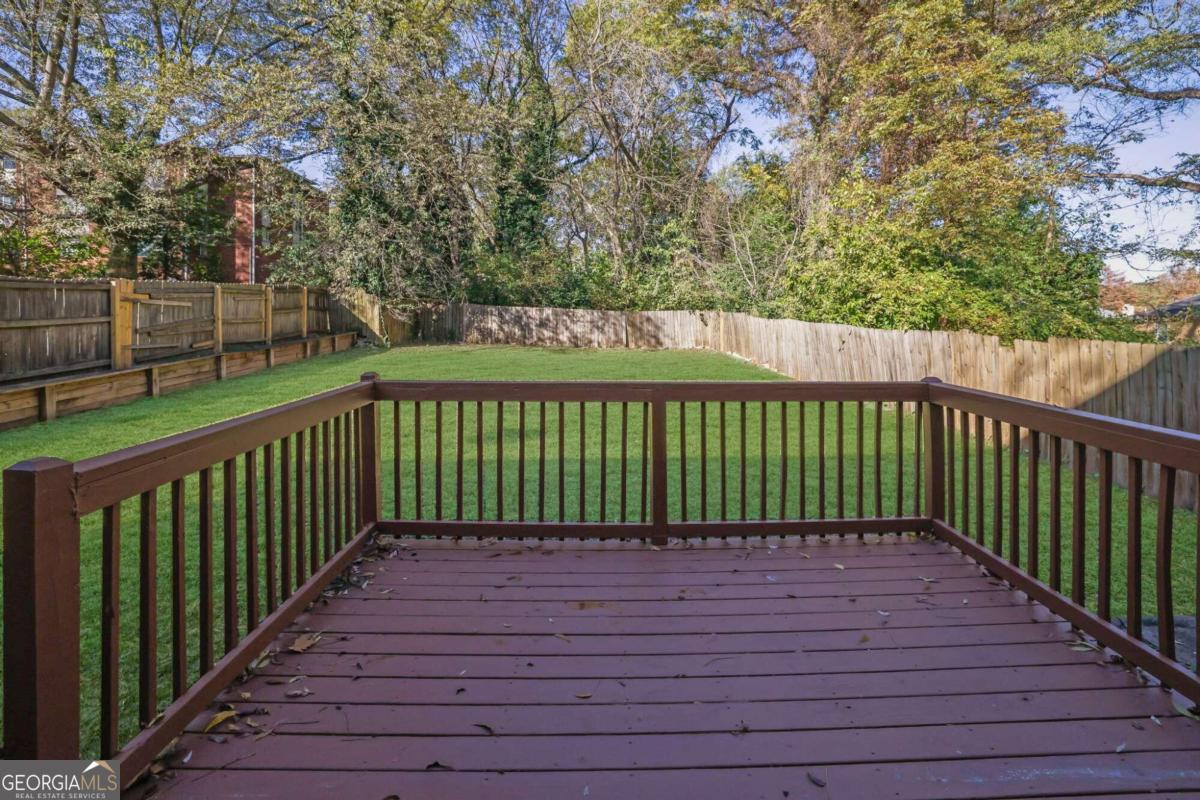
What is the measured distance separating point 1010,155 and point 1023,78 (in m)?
1.80

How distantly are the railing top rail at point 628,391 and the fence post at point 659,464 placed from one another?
0.20 feet

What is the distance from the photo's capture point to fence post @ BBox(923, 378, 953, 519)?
3678 millimetres

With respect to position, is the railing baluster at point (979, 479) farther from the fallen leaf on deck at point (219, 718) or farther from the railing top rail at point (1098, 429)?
the fallen leaf on deck at point (219, 718)

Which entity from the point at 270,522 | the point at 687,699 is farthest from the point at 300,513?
the point at 687,699

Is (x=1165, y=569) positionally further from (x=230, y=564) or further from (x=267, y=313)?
(x=267, y=313)

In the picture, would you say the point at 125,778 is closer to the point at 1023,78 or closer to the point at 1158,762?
the point at 1158,762

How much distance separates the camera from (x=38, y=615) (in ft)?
4.51

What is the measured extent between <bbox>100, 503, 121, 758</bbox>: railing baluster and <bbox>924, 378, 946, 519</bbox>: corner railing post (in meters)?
3.40

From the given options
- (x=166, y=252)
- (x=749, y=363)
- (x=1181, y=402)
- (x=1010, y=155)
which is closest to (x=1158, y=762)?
(x=1181, y=402)

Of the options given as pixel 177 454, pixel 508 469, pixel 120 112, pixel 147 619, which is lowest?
pixel 508 469

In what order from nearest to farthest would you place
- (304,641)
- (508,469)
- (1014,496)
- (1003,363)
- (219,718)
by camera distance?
1. (219,718)
2. (304,641)
3. (1014,496)
4. (508,469)
5. (1003,363)

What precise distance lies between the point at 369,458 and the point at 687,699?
2.08 meters

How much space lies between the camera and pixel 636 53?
63.7 feet

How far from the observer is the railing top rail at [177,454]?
1.57 m
